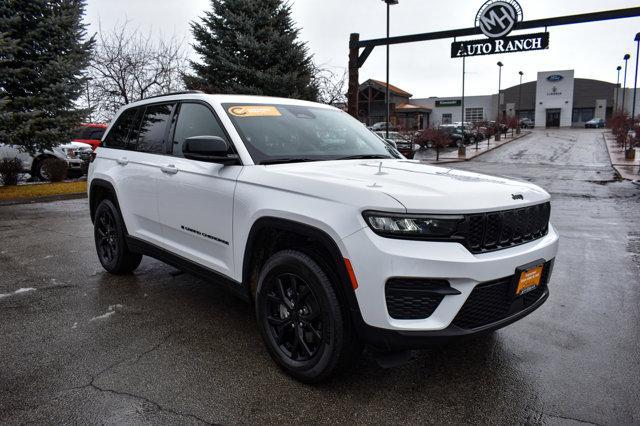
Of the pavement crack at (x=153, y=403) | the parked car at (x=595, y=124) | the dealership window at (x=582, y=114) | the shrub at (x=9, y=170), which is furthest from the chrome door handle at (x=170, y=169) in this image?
the dealership window at (x=582, y=114)

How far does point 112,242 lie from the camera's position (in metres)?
5.13

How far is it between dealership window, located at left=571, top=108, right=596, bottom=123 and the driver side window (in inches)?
3437

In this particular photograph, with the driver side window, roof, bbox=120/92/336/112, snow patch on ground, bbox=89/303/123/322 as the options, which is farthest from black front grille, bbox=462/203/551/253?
snow patch on ground, bbox=89/303/123/322

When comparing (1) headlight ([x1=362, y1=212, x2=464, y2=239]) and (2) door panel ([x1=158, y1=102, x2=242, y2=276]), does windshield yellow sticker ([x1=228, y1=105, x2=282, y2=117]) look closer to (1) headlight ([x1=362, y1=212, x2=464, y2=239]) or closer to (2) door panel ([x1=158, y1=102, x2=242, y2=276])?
(2) door panel ([x1=158, y1=102, x2=242, y2=276])

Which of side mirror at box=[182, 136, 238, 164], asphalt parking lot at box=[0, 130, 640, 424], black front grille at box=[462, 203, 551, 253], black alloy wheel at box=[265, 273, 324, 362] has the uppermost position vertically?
side mirror at box=[182, 136, 238, 164]

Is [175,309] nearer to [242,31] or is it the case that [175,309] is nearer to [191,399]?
[191,399]

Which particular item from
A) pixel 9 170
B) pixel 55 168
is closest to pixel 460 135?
pixel 55 168

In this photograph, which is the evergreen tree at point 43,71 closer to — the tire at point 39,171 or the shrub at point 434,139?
the tire at point 39,171

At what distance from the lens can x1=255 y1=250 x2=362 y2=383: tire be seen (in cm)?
271

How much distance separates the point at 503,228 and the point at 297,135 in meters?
1.74

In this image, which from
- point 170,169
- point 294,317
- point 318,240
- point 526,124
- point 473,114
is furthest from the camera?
point 473,114

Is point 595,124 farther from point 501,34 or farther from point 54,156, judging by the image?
point 54,156

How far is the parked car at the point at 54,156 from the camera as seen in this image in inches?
563

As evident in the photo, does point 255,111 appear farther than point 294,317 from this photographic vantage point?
Yes
